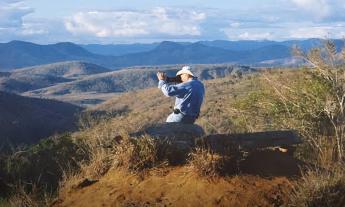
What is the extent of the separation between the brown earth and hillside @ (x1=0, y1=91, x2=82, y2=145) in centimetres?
5947

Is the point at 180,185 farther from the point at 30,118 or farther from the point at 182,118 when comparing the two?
the point at 30,118

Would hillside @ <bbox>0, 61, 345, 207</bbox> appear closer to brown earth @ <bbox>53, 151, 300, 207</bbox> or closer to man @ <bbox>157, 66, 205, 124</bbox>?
brown earth @ <bbox>53, 151, 300, 207</bbox>

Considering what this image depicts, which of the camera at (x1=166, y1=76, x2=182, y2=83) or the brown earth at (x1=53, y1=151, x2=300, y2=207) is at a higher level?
the camera at (x1=166, y1=76, x2=182, y2=83)

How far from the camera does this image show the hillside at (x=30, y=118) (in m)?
75.3

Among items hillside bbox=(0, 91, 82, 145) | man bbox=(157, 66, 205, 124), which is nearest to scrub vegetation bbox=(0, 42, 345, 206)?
man bbox=(157, 66, 205, 124)

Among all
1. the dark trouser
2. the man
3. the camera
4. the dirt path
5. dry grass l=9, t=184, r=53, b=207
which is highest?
the camera

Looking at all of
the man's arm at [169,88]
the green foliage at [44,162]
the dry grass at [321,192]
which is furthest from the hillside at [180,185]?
the green foliage at [44,162]

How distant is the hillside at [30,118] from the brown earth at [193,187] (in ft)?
195

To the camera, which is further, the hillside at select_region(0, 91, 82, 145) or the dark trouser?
the hillside at select_region(0, 91, 82, 145)

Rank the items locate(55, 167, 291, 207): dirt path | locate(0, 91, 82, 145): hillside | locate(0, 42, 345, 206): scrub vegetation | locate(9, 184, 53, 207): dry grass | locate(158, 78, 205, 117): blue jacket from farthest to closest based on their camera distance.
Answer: locate(0, 91, 82, 145): hillside, locate(158, 78, 205, 117): blue jacket, locate(9, 184, 53, 207): dry grass, locate(55, 167, 291, 207): dirt path, locate(0, 42, 345, 206): scrub vegetation

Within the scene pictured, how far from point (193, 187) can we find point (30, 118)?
86.9 metres

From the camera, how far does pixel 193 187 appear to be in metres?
7.37

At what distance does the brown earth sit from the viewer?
23.3 feet

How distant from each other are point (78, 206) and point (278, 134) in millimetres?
3099
